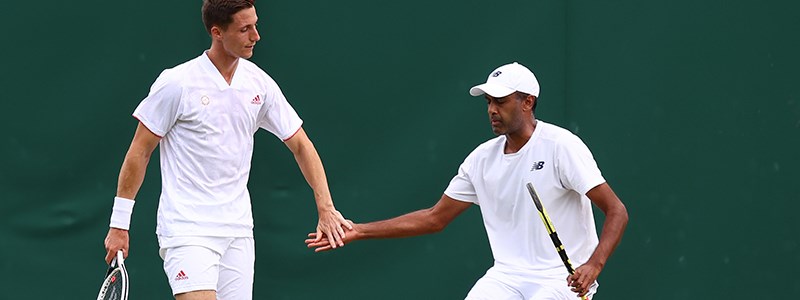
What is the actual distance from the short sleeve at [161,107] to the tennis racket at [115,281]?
488 millimetres

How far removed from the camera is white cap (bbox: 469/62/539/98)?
5.72m

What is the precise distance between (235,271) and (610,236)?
1.42 metres

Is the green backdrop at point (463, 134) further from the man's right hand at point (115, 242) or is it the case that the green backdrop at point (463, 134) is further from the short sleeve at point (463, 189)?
the man's right hand at point (115, 242)

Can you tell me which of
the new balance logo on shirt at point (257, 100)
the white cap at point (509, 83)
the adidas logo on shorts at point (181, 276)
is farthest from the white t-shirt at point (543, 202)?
the adidas logo on shorts at point (181, 276)

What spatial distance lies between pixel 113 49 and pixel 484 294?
2.12 metres

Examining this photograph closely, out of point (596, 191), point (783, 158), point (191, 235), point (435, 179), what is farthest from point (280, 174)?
point (783, 158)

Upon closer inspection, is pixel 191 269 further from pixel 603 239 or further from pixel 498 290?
pixel 603 239

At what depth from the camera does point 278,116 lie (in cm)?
583

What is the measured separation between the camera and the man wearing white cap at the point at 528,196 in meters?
5.56

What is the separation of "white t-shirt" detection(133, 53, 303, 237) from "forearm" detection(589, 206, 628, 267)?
4.40ft

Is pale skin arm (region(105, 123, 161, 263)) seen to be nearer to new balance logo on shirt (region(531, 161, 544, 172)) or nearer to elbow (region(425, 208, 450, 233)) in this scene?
elbow (region(425, 208, 450, 233))

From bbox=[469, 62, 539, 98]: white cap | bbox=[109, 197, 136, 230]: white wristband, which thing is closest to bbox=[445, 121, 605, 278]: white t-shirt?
bbox=[469, 62, 539, 98]: white cap

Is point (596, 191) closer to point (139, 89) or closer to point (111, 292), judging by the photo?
point (111, 292)

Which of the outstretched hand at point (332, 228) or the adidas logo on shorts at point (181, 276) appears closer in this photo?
the adidas logo on shorts at point (181, 276)
